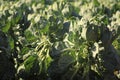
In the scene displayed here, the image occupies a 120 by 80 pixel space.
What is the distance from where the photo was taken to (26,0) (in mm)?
8797

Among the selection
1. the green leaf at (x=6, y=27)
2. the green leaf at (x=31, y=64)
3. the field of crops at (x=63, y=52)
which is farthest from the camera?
the green leaf at (x=6, y=27)

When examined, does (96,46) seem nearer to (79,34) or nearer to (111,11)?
(79,34)

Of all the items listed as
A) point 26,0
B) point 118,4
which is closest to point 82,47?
point 118,4

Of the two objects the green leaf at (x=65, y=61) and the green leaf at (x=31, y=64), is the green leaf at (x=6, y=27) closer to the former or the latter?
the green leaf at (x=31, y=64)

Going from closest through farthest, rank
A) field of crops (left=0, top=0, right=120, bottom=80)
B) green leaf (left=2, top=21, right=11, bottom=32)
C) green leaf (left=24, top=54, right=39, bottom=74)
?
field of crops (left=0, top=0, right=120, bottom=80) < green leaf (left=24, top=54, right=39, bottom=74) < green leaf (left=2, top=21, right=11, bottom=32)

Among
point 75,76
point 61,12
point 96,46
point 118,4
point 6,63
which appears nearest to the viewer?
point 96,46

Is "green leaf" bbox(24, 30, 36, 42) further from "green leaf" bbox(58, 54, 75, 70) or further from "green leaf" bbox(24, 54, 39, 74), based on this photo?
"green leaf" bbox(58, 54, 75, 70)

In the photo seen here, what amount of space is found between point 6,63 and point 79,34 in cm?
116

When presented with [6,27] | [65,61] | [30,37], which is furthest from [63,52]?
[6,27]

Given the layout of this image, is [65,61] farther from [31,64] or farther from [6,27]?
[6,27]

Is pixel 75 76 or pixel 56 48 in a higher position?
pixel 56 48

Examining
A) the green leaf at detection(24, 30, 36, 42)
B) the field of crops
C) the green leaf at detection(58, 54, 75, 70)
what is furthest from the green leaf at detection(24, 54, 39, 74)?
the green leaf at detection(24, 30, 36, 42)

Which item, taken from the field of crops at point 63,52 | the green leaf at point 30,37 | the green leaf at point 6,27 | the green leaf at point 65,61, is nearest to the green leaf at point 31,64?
the field of crops at point 63,52

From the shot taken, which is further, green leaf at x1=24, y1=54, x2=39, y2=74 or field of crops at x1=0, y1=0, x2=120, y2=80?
green leaf at x1=24, y1=54, x2=39, y2=74
